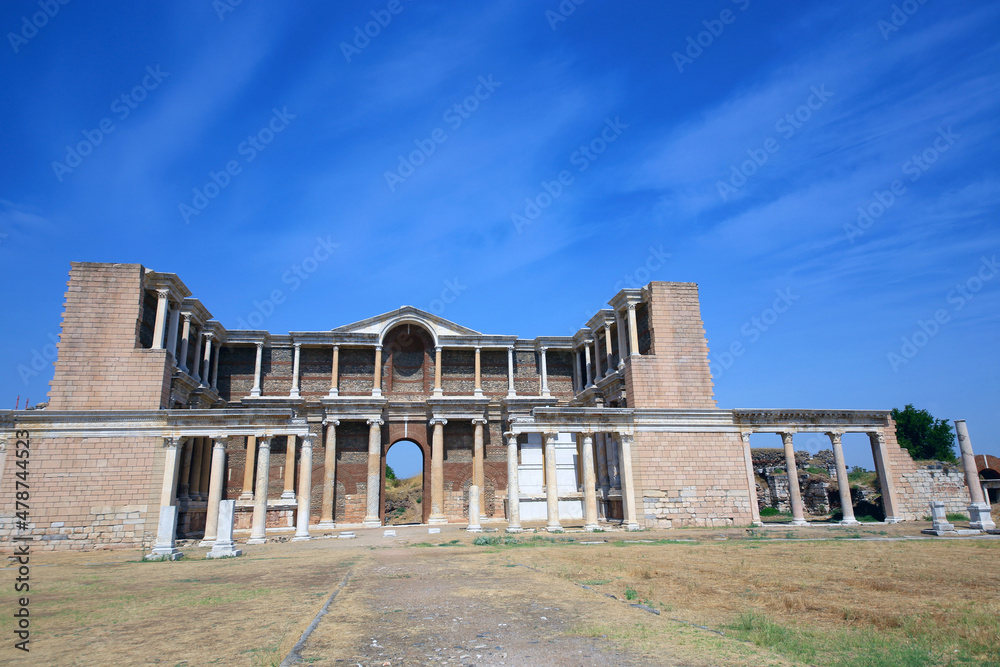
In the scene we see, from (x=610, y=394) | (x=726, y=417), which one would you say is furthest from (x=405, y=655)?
(x=610, y=394)

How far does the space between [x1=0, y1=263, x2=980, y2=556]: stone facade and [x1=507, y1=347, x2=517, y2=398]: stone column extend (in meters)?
0.20

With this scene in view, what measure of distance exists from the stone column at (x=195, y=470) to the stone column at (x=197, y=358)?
3.48 m

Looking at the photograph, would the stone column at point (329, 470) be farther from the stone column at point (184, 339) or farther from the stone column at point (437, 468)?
the stone column at point (184, 339)

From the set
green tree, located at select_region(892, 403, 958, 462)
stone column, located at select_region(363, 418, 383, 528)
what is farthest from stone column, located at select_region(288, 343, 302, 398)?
green tree, located at select_region(892, 403, 958, 462)

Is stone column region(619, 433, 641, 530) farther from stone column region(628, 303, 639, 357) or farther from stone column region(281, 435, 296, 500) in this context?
stone column region(281, 435, 296, 500)

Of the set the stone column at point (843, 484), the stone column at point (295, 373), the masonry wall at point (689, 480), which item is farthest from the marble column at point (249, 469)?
the stone column at point (843, 484)

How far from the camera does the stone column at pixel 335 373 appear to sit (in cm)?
3528

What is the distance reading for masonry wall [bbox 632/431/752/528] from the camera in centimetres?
2709

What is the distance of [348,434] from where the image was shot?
35.6 metres

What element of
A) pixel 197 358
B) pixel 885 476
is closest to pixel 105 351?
pixel 197 358

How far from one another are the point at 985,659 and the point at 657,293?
25.5 meters

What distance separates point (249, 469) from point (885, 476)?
3433cm

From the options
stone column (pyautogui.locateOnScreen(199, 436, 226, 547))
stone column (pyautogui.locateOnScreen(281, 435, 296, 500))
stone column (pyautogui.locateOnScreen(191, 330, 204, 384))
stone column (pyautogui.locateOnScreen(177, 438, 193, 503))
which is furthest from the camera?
stone column (pyautogui.locateOnScreen(281, 435, 296, 500))

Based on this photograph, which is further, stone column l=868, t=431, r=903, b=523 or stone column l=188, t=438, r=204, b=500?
stone column l=188, t=438, r=204, b=500
